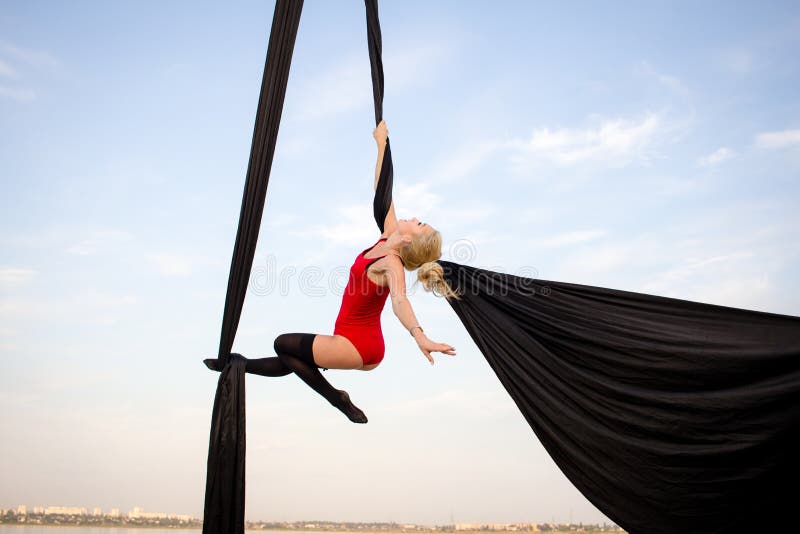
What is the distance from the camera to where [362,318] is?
393 centimetres

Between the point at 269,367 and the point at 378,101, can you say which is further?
the point at 378,101

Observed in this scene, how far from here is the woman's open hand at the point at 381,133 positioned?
4.22 metres

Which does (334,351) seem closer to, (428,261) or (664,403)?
(428,261)

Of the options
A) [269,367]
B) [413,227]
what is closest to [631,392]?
[413,227]

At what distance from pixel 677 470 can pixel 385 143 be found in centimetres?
240

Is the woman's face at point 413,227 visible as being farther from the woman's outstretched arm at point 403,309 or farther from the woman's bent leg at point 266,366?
the woman's bent leg at point 266,366

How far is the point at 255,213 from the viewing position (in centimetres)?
387

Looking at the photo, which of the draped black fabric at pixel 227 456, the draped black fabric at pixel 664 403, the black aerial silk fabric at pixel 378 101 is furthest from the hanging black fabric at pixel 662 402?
the draped black fabric at pixel 227 456

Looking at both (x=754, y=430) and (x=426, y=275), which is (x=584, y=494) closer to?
(x=754, y=430)

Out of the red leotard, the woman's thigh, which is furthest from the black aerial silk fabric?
the woman's thigh

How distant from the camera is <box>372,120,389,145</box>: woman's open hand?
4219 mm

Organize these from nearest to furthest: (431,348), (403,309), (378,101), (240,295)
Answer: (431,348), (403,309), (240,295), (378,101)

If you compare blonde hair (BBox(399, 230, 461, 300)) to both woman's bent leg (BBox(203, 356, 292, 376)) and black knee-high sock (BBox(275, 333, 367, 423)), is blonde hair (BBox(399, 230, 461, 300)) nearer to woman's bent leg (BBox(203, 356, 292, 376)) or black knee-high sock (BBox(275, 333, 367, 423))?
black knee-high sock (BBox(275, 333, 367, 423))

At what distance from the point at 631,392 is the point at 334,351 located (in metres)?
1.58
